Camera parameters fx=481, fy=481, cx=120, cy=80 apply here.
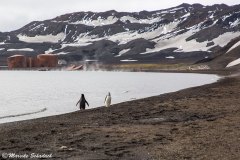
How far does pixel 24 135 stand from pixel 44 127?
288 cm

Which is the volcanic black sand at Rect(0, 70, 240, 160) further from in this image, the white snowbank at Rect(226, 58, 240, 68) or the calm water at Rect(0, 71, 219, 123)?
the white snowbank at Rect(226, 58, 240, 68)

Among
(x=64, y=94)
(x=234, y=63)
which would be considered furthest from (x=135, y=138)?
(x=234, y=63)

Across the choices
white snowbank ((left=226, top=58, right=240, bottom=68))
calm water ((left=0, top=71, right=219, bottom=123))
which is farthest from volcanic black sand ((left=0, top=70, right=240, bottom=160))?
white snowbank ((left=226, top=58, right=240, bottom=68))

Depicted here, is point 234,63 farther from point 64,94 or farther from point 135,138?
point 135,138

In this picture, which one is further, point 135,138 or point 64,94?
point 64,94

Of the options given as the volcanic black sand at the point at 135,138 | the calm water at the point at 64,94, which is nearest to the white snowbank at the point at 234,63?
the calm water at the point at 64,94

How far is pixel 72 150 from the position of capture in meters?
17.0

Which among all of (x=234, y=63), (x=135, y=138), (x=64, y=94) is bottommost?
(x=234, y=63)

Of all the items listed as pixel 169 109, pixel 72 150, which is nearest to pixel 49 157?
pixel 72 150

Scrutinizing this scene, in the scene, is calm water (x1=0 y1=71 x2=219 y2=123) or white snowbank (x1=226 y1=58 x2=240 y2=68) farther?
white snowbank (x1=226 y1=58 x2=240 y2=68)

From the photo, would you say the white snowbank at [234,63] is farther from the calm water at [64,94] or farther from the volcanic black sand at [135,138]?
the volcanic black sand at [135,138]

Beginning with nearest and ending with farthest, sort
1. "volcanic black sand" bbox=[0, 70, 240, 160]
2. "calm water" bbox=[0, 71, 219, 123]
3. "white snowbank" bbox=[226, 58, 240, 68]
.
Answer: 1. "volcanic black sand" bbox=[0, 70, 240, 160]
2. "calm water" bbox=[0, 71, 219, 123]
3. "white snowbank" bbox=[226, 58, 240, 68]

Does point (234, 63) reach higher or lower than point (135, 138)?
lower

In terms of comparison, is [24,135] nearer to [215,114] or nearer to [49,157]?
[49,157]
